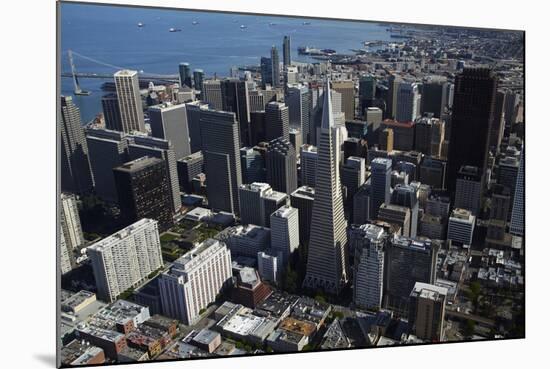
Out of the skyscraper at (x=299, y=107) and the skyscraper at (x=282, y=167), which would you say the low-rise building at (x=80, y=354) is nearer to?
the skyscraper at (x=282, y=167)

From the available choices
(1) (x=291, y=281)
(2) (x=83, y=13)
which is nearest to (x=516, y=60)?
(1) (x=291, y=281)

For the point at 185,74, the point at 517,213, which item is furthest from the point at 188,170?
the point at 517,213

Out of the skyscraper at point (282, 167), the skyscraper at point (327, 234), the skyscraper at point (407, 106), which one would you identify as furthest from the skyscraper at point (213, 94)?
the skyscraper at point (407, 106)

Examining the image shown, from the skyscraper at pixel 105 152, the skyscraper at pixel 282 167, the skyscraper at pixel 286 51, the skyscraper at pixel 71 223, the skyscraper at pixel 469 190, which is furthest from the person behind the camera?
the skyscraper at pixel 105 152

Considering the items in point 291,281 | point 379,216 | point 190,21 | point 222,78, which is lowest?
point 291,281

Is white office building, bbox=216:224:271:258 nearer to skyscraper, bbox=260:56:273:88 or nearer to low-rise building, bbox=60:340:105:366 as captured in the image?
skyscraper, bbox=260:56:273:88

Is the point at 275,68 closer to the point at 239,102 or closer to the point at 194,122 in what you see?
the point at 239,102

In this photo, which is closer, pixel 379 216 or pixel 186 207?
pixel 379 216

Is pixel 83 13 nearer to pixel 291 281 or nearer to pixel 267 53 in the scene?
pixel 267 53
